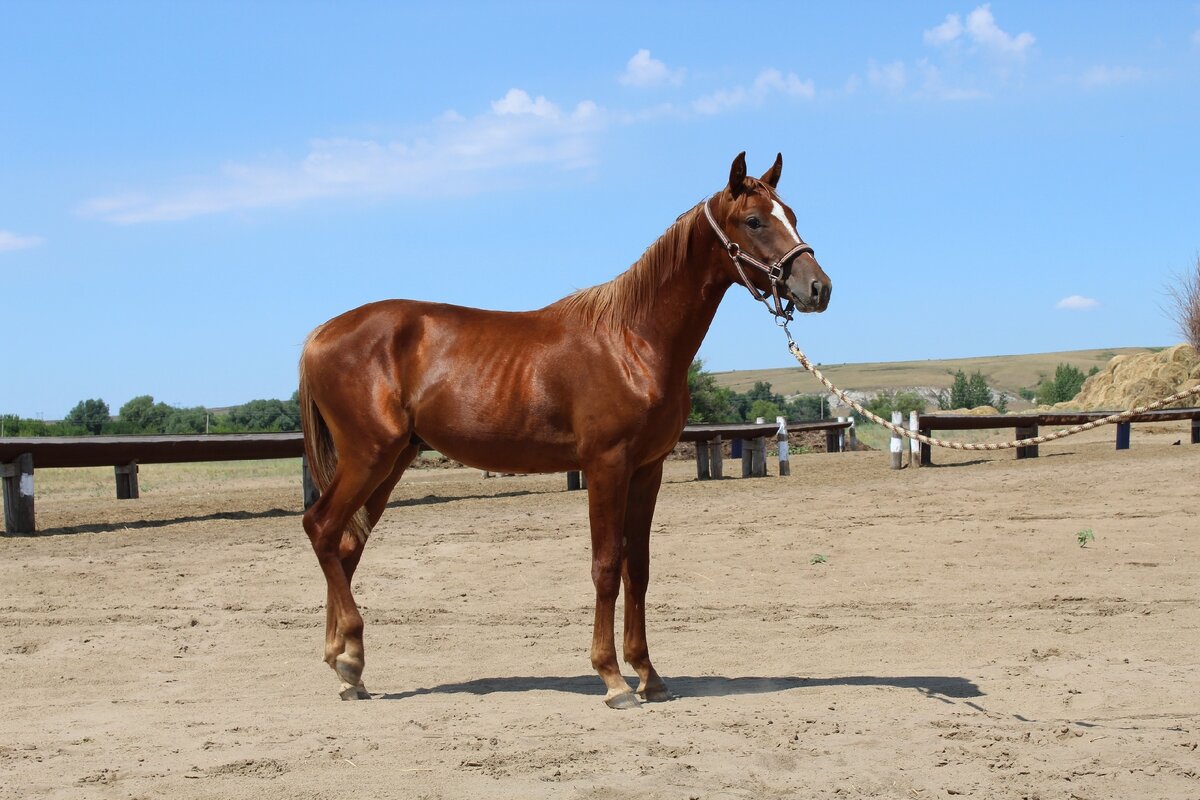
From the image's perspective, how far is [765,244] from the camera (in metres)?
5.41

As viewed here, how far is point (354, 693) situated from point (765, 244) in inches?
119

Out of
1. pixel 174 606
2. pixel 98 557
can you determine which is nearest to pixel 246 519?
pixel 98 557

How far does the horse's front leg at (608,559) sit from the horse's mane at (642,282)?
836 mm

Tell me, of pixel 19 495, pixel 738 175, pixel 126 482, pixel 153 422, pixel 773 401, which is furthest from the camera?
pixel 773 401

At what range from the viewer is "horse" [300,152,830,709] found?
5.46 metres

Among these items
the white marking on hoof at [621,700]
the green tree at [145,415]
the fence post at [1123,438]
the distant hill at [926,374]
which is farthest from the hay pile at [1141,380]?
the distant hill at [926,374]

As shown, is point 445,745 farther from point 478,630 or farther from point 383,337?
point 478,630

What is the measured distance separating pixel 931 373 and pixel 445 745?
12590cm

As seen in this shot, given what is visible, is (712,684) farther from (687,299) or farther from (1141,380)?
(1141,380)

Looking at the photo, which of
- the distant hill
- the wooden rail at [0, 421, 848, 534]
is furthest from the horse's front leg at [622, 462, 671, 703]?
the distant hill

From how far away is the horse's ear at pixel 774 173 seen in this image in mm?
5645

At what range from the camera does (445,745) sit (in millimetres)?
4582

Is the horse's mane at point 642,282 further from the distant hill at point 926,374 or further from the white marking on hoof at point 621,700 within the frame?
the distant hill at point 926,374

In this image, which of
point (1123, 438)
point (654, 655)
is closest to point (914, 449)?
point (1123, 438)
